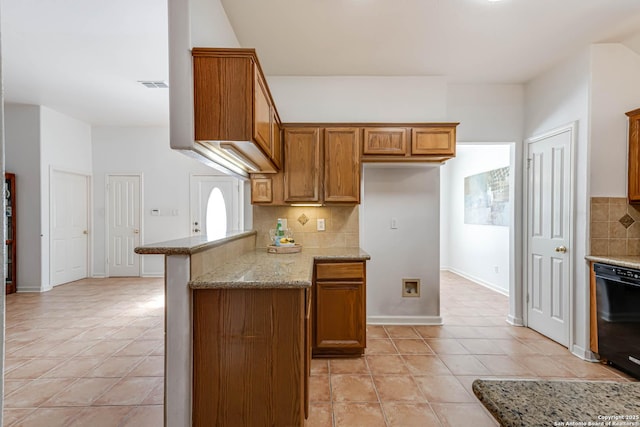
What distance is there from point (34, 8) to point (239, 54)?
2.12 metres

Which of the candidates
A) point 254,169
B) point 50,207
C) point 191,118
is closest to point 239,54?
point 191,118

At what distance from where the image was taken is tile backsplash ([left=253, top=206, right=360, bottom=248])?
3682 mm

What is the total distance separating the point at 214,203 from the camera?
6.37 metres

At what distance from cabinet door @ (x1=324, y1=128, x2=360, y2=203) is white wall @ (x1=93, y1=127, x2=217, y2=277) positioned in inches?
143

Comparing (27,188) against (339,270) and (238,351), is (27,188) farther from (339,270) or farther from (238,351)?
(238,351)

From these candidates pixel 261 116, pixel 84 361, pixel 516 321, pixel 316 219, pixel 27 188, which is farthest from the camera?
pixel 27 188

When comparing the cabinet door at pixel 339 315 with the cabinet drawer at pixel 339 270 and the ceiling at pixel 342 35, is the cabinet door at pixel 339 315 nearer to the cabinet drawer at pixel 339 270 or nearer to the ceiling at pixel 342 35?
the cabinet drawer at pixel 339 270

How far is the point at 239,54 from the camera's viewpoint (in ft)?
6.47

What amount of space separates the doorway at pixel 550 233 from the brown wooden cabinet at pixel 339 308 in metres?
2.05

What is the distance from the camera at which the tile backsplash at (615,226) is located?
298cm

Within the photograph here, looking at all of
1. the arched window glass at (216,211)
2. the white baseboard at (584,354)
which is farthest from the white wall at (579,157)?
the arched window glass at (216,211)

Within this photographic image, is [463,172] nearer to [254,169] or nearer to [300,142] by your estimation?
[300,142]

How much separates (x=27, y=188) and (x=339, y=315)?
18.3 feet

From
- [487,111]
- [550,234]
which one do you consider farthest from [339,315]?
[487,111]
